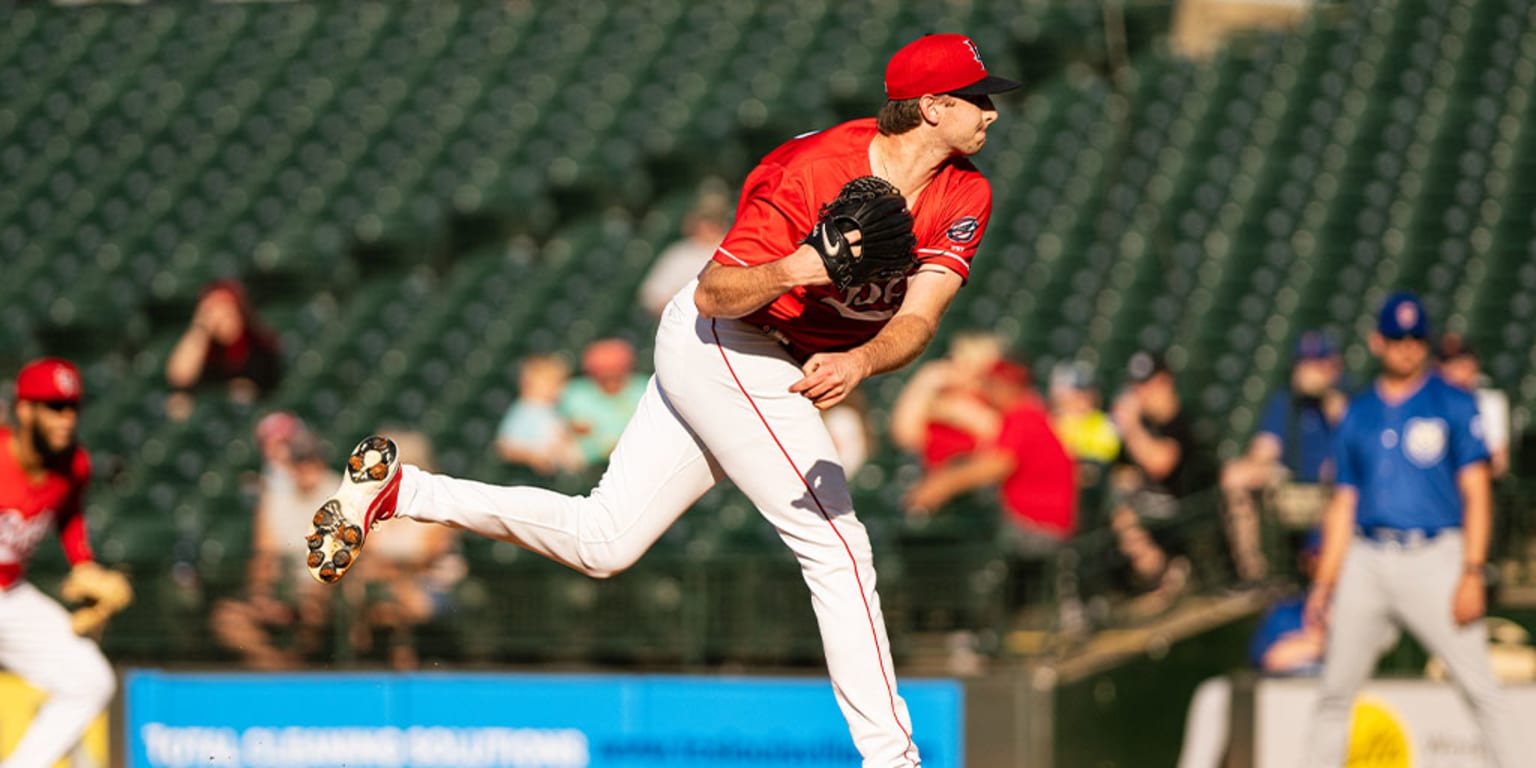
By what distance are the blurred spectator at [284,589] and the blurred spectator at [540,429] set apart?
0.97 m

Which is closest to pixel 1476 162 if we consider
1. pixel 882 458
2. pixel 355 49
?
pixel 882 458

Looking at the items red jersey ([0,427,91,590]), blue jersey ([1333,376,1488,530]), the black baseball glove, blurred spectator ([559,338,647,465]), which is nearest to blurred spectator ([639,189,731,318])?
blurred spectator ([559,338,647,465])

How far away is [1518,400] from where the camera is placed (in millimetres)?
11109

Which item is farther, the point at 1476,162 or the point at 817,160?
the point at 1476,162

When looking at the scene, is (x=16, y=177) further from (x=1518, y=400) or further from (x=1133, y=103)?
(x=1518, y=400)

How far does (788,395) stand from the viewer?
512 cm

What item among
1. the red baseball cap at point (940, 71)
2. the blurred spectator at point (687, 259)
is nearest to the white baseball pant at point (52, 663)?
the red baseball cap at point (940, 71)

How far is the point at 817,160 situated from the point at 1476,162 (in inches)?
406

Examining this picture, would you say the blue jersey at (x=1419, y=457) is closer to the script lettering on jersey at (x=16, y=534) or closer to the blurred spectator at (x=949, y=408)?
the blurred spectator at (x=949, y=408)

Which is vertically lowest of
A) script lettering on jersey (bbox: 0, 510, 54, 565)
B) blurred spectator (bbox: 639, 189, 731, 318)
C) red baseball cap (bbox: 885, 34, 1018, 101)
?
script lettering on jersey (bbox: 0, 510, 54, 565)

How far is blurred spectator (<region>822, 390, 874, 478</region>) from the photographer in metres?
9.88

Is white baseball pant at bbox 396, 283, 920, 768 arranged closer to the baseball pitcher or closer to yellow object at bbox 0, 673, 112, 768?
the baseball pitcher

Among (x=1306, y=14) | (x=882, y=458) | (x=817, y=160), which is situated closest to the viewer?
(x=817, y=160)

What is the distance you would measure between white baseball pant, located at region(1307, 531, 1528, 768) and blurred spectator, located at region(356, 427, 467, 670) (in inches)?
162
